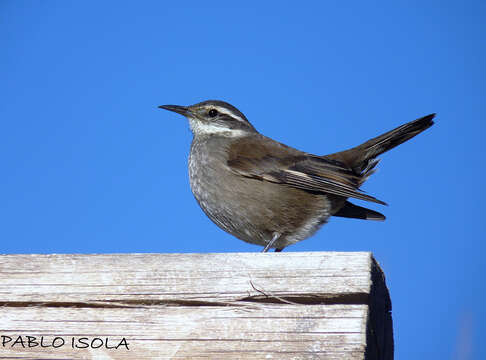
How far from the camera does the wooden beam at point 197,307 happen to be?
2.48 meters

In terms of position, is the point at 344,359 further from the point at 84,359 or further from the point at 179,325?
the point at 84,359

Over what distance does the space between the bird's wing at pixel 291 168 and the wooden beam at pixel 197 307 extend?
8.53 ft

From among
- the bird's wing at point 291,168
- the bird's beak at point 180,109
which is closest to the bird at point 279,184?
the bird's wing at point 291,168

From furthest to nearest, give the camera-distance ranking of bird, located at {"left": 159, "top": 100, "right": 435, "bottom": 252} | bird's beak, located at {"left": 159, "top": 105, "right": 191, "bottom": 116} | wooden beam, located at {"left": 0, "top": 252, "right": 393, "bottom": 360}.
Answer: bird's beak, located at {"left": 159, "top": 105, "right": 191, "bottom": 116}
bird, located at {"left": 159, "top": 100, "right": 435, "bottom": 252}
wooden beam, located at {"left": 0, "top": 252, "right": 393, "bottom": 360}

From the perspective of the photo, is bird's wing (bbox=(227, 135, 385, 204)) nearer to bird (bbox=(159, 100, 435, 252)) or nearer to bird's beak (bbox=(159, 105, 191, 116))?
bird (bbox=(159, 100, 435, 252))

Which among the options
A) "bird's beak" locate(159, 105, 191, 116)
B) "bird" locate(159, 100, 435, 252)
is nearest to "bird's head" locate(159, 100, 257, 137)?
"bird's beak" locate(159, 105, 191, 116)

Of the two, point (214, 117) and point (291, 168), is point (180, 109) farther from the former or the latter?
Answer: point (291, 168)

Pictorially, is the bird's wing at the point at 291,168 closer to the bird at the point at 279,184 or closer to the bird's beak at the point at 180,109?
the bird at the point at 279,184

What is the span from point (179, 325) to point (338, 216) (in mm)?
3518

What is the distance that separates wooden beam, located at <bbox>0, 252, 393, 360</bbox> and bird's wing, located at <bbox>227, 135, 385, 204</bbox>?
102 inches

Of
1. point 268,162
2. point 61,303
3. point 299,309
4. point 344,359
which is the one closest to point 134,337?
point 61,303

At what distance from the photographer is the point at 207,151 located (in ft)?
19.9

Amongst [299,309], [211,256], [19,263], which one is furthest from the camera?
[19,263]

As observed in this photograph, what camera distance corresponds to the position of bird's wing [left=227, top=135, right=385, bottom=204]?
547cm
